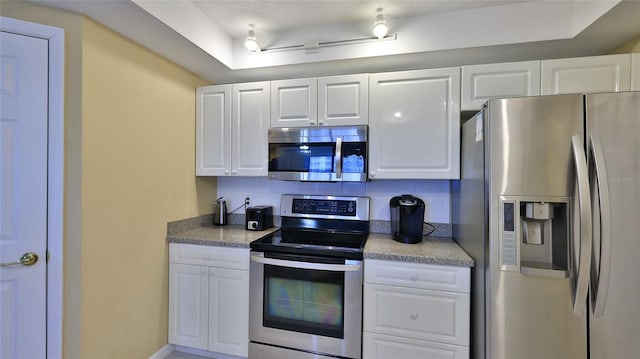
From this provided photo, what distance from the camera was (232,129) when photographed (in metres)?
2.32

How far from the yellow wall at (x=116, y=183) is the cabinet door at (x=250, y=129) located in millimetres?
426

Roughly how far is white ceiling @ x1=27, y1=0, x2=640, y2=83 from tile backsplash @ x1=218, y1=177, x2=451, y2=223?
96 centimetres

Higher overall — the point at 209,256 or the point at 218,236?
the point at 218,236

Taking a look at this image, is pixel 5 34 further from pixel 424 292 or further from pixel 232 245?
pixel 424 292

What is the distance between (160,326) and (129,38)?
202cm

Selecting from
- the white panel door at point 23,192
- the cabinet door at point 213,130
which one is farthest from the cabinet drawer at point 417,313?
the white panel door at point 23,192

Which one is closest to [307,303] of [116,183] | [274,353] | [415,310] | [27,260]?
[274,353]

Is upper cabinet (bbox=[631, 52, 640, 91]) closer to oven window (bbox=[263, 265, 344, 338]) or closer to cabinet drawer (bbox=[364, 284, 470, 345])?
cabinet drawer (bbox=[364, 284, 470, 345])

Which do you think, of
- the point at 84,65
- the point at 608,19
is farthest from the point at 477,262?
the point at 84,65

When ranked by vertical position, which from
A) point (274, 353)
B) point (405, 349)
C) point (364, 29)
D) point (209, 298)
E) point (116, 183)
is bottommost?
point (274, 353)

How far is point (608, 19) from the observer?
1.50 meters

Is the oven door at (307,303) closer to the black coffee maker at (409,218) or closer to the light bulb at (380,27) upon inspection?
the black coffee maker at (409,218)

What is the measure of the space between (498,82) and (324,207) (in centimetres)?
156

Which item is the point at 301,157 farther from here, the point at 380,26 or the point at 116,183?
the point at 116,183
